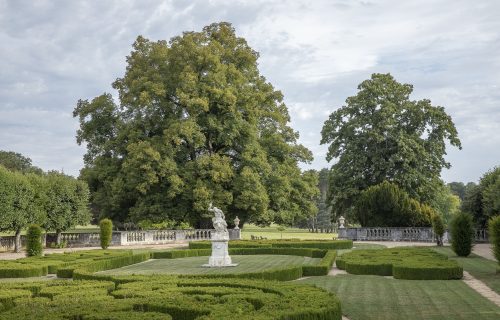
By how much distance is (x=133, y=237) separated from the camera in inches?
1735

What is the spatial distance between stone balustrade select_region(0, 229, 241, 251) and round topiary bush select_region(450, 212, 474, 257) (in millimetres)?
18331

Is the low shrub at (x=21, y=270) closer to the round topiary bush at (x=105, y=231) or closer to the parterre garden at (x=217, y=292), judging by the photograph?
the parterre garden at (x=217, y=292)

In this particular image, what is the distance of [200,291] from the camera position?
15.0 metres

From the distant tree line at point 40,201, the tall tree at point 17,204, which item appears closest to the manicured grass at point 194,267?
the tall tree at point 17,204

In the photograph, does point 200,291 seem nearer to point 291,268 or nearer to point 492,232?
point 291,268

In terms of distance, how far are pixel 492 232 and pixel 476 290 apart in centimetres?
434

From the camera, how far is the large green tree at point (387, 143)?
4991 centimetres

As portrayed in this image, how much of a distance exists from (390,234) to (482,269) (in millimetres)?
24111

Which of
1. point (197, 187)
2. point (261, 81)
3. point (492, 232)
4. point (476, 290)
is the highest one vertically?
point (261, 81)

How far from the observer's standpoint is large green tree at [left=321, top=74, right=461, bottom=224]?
49906 millimetres

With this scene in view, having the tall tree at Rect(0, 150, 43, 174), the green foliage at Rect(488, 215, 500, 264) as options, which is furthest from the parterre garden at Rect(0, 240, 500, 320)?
the tall tree at Rect(0, 150, 43, 174)

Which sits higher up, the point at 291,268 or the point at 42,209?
the point at 42,209

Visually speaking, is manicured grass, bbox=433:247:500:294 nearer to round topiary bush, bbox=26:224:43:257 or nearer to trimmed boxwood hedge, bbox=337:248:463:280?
trimmed boxwood hedge, bbox=337:248:463:280

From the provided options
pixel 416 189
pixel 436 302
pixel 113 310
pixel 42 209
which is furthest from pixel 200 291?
pixel 416 189
